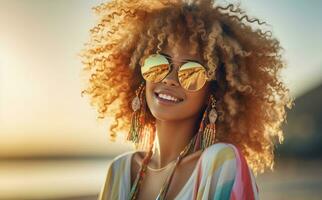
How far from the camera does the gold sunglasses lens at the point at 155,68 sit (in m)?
4.16

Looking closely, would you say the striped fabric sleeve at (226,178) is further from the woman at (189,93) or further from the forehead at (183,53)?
the forehead at (183,53)

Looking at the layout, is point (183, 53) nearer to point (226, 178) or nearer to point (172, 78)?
point (172, 78)

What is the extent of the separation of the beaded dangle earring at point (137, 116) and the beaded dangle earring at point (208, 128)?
416 mm

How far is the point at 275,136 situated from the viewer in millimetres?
4551

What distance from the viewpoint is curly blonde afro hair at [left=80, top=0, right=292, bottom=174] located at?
421 centimetres

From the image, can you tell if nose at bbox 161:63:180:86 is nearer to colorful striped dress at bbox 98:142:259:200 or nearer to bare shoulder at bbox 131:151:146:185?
colorful striped dress at bbox 98:142:259:200

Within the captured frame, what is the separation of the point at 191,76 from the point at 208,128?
29 centimetres

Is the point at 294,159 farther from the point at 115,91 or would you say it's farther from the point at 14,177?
the point at 115,91

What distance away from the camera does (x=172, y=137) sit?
169 inches

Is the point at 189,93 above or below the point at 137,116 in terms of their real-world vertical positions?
above

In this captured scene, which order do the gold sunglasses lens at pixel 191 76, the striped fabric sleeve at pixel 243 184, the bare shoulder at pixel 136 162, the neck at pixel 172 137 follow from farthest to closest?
the bare shoulder at pixel 136 162
the neck at pixel 172 137
the gold sunglasses lens at pixel 191 76
the striped fabric sleeve at pixel 243 184

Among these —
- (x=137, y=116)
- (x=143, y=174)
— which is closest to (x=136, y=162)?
(x=143, y=174)

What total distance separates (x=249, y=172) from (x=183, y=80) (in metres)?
0.59

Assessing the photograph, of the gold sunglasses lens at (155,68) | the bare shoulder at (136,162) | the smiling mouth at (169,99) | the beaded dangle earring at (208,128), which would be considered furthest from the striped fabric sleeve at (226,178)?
the bare shoulder at (136,162)
